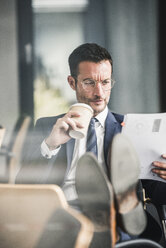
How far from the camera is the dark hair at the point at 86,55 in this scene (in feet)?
2.42

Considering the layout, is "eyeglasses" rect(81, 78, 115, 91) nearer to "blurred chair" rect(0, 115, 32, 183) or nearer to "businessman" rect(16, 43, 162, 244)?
"businessman" rect(16, 43, 162, 244)

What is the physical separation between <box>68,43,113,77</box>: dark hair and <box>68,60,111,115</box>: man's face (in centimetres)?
1

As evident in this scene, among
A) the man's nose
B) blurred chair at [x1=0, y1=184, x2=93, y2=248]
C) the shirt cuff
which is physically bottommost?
blurred chair at [x1=0, y1=184, x2=93, y2=248]

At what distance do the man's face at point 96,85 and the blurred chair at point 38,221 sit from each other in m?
0.31

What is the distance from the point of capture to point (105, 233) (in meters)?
0.54

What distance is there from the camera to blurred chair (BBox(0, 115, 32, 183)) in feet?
2.45

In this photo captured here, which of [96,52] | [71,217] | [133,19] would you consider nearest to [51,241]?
[71,217]

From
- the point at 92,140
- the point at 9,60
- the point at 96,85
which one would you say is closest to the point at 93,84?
the point at 96,85

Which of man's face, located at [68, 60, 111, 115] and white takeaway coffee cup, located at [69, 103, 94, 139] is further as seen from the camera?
man's face, located at [68, 60, 111, 115]

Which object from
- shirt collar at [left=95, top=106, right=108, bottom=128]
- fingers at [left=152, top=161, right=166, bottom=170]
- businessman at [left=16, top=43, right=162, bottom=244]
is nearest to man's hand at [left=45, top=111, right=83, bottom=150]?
businessman at [left=16, top=43, right=162, bottom=244]

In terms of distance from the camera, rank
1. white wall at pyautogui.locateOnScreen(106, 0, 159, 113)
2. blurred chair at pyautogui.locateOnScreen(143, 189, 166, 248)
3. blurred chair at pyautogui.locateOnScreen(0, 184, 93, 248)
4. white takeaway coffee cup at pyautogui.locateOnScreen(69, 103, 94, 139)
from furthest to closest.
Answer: white wall at pyautogui.locateOnScreen(106, 0, 159, 113) < blurred chair at pyautogui.locateOnScreen(143, 189, 166, 248) < white takeaway coffee cup at pyautogui.locateOnScreen(69, 103, 94, 139) < blurred chair at pyautogui.locateOnScreen(0, 184, 93, 248)

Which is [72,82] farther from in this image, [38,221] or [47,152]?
[38,221]

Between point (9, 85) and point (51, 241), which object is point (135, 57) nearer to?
point (9, 85)

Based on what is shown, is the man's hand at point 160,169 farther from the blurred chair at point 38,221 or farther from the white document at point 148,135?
the blurred chair at point 38,221
